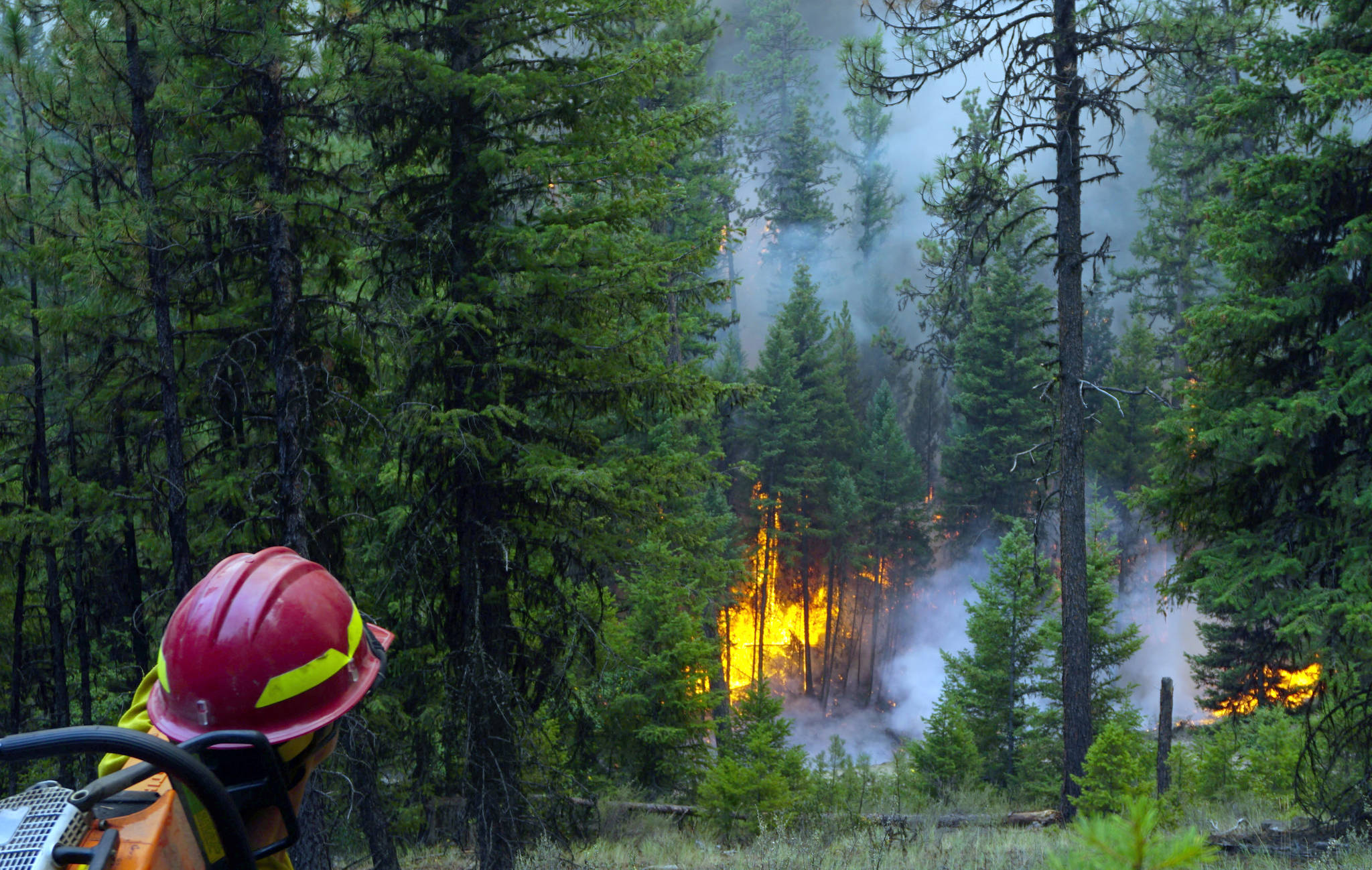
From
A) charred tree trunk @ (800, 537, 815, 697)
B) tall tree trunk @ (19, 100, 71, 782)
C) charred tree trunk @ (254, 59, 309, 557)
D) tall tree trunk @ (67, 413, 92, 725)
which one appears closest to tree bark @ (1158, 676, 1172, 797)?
charred tree trunk @ (254, 59, 309, 557)

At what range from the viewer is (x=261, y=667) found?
6.13 feet

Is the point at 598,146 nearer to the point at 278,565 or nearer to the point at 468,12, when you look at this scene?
the point at 468,12

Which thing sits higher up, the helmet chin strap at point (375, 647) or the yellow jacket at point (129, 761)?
the helmet chin strap at point (375, 647)

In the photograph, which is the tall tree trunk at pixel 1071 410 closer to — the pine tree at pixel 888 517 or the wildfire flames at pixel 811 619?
the wildfire flames at pixel 811 619

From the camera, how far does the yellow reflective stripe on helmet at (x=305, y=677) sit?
189 cm

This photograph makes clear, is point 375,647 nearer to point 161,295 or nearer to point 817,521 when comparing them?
point 161,295

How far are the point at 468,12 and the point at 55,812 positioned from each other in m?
8.99

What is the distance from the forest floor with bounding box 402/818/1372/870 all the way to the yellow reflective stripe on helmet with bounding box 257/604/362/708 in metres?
4.63

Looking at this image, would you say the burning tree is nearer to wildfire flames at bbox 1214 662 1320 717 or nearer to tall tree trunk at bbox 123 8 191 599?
wildfire flames at bbox 1214 662 1320 717

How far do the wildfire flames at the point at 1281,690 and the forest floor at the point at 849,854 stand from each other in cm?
362

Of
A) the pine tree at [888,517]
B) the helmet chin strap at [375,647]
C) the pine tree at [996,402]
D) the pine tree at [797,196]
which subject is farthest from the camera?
the pine tree at [797,196]

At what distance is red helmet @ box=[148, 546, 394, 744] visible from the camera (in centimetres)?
186

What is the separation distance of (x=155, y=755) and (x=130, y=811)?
368mm

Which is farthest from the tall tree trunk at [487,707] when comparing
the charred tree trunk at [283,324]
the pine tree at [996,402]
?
the pine tree at [996,402]
